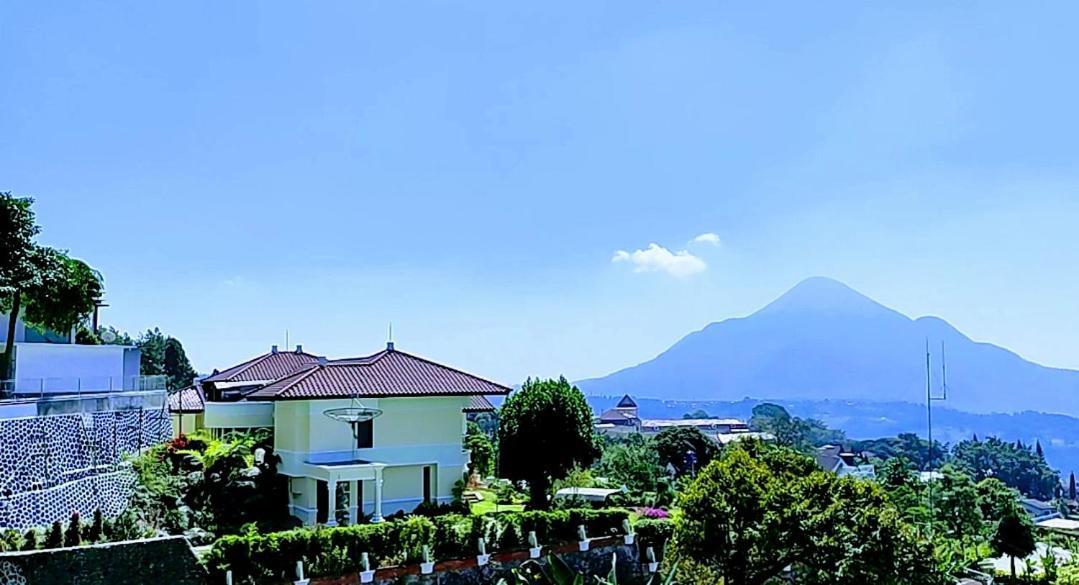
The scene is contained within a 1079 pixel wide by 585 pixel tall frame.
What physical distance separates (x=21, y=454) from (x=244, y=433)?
9.02 m

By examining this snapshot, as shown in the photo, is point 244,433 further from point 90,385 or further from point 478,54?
point 478,54

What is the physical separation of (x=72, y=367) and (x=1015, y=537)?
30890mm

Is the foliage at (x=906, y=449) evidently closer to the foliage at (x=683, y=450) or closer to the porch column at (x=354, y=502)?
the foliage at (x=683, y=450)

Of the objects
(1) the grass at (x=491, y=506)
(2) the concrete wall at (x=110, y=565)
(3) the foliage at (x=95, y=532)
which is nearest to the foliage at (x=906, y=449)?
(1) the grass at (x=491, y=506)

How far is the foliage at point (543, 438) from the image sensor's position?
26234 mm

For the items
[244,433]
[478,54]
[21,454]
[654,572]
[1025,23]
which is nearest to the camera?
[1025,23]

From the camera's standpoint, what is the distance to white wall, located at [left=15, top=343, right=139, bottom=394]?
20.6 metres

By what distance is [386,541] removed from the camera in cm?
1739

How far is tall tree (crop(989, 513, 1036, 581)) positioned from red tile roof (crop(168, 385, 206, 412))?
28987 mm

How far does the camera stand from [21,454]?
16.8 m

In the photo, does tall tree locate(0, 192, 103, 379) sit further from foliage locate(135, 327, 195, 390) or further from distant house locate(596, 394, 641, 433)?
distant house locate(596, 394, 641, 433)

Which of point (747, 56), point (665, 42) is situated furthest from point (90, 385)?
point (747, 56)

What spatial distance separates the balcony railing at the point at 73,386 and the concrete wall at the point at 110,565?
22.8 feet

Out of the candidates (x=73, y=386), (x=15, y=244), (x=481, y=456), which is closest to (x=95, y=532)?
(x=73, y=386)
